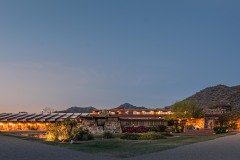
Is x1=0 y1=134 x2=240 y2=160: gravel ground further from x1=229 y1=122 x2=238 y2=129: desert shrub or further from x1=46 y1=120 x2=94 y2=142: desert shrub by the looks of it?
x1=229 y1=122 x2=238 y2=129: desert shrub

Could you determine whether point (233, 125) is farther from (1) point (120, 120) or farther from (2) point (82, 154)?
(2) point (82, 154)

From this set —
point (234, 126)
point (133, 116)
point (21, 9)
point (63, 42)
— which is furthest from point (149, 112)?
point (21, 9)

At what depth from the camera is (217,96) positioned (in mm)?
170125

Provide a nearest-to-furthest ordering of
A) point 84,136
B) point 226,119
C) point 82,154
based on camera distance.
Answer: point 82,154, point 84,136, point 226,119

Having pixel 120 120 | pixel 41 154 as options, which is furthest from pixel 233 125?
pixel 41 154

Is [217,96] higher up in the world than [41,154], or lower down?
higher up

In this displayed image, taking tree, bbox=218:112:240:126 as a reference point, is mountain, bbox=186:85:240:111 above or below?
above

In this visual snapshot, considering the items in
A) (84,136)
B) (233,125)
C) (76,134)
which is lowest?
(233,125)

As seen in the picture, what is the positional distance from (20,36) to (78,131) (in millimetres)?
22393

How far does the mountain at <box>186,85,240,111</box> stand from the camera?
148 meters

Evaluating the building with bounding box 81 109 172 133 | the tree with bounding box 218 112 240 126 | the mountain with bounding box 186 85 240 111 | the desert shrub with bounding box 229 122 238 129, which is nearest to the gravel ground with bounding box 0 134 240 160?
the building with bounding box 81 109 172 133

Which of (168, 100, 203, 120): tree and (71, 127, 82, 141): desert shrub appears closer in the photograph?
(71, 127, 82, 141): desert shrub

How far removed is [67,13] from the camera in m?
41.6

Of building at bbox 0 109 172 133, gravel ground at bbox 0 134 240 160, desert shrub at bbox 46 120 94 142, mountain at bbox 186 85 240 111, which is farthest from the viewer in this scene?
mountain at bbox 186 85 240 111
